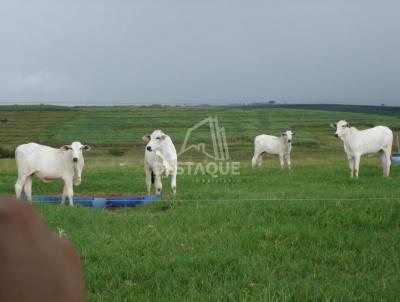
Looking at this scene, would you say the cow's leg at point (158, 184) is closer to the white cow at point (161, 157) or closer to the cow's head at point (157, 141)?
the white cow at point (161, 157)

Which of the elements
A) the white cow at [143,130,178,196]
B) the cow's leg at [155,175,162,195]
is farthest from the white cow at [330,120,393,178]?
the cow's leg at [155,175,162,195]

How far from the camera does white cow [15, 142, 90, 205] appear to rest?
38.5ft

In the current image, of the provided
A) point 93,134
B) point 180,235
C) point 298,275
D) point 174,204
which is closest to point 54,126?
point 93,134

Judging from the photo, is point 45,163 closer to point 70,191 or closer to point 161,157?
point 70,191

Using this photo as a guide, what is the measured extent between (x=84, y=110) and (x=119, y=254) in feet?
71.3

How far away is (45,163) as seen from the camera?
38.7ft

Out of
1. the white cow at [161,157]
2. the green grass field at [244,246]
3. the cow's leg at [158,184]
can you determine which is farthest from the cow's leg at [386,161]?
the cow's leg at [158,184]

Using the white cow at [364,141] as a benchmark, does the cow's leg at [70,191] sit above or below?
below

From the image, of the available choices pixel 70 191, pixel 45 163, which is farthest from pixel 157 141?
pixel 45 163

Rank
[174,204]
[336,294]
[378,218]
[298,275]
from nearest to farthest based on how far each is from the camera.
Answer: [336,294], [298,275], [378,218], [174,204]

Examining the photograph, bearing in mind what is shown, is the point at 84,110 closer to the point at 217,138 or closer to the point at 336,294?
the point at 217,138

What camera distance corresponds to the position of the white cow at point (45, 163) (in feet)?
38.5

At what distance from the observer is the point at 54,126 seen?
25.5 meters

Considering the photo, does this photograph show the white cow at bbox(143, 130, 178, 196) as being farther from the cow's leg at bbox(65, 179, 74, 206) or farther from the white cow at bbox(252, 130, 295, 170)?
the white cow at bbox(252, 130, 295, 170)
